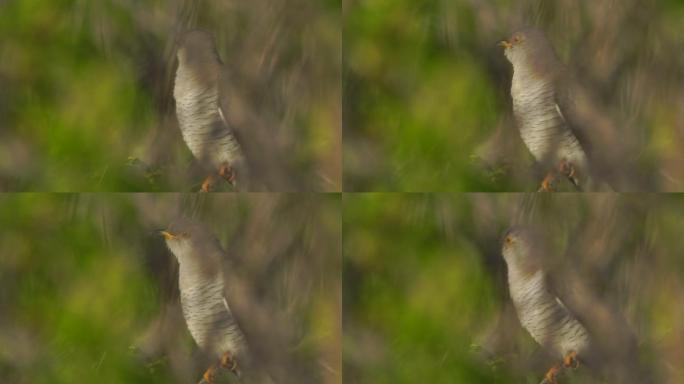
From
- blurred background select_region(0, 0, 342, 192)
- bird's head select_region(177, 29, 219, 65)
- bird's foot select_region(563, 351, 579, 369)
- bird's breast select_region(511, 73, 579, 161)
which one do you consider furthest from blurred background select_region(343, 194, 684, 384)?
bird's head select_region(177, 29, 219, 65)

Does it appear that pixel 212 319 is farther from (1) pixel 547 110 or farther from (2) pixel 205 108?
(1) pixel 547 110

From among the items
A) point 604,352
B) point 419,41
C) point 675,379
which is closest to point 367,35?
point 419,41

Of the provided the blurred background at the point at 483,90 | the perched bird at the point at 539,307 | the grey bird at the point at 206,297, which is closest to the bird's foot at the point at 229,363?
the grey bird at the point at 206,297

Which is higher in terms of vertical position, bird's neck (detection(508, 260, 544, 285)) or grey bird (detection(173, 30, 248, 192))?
grey bird (detection(173, 30, 248, 192))

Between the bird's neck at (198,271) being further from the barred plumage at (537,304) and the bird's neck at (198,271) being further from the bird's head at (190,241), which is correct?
the barred plumage at (537,304)

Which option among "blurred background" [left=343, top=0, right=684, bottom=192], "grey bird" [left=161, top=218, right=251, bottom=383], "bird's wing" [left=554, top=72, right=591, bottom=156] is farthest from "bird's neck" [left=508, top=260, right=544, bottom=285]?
"grey bird" [left=161, top=218, right=251, bottom=383]

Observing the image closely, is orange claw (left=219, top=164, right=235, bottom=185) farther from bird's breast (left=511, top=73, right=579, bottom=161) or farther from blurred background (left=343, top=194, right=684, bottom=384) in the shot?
bird's breast (left=511, top=73, right=579, bottom=161)

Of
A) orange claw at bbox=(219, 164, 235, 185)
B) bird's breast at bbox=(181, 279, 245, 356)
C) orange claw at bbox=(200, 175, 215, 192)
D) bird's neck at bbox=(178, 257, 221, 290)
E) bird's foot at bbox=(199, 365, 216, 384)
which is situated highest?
orange claw at bbox=(219, 164, 235, 185)
